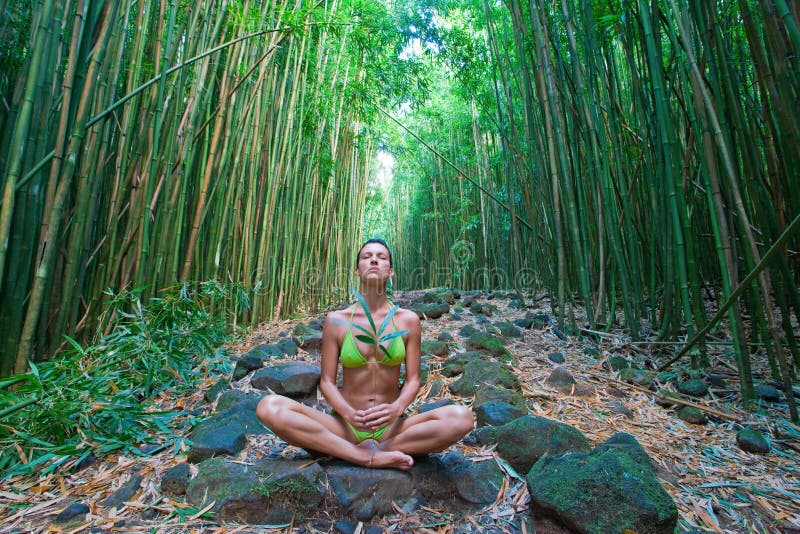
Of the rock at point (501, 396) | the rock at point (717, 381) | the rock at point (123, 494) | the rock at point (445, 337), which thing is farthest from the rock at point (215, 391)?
the rock at point (717, 381)

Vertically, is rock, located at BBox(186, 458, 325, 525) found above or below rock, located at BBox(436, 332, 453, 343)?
below

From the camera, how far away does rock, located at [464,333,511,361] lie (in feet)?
6.35

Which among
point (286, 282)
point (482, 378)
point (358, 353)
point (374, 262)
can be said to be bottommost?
point (482, 378)

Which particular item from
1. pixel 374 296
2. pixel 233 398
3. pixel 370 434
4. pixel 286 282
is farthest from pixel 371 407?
pixel 286 282

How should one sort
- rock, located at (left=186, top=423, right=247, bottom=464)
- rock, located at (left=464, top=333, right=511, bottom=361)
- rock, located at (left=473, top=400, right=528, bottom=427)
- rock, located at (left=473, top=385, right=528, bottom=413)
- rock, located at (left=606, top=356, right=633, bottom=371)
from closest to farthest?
rock, located at (left=186, top=423, right=247, bottom=464) → rock, located at (left=473, top=400, right=528, bottom=427) → rock, located at (left=473, top=385, right=528, bottom=413) → rock, located at (left=606, top=356, right=633, bottom=371) → rock, located at (left=464, top=333, right=511, bottom=361)

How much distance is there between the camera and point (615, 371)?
176 centimetres

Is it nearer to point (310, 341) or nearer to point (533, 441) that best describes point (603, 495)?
point (533, 441)

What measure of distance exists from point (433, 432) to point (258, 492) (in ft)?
1.42

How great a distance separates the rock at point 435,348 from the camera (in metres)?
1.97

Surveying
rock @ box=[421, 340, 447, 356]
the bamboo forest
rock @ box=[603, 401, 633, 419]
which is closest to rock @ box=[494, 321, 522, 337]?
the bamboo forest

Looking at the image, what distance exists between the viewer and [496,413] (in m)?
1.27

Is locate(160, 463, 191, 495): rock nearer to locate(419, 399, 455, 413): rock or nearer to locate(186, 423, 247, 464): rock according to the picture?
locate(186, 423, 247, 464): rock

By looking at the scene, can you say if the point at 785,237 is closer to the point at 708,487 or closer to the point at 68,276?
the point at 708,487

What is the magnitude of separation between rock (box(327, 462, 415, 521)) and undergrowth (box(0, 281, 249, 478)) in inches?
24.3
